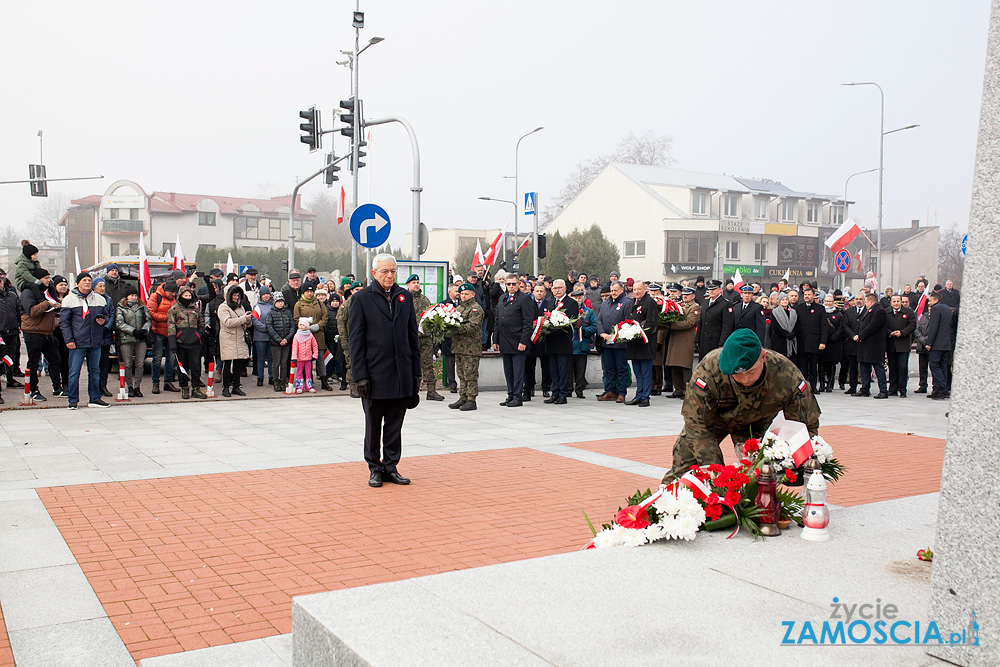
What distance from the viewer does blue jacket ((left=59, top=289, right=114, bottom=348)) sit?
13094 mm

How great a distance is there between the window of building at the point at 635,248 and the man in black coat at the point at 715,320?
53.2m

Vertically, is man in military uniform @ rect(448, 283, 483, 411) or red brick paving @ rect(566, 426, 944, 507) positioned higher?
man in military uniform @ rect(448, 283, 483, 411)

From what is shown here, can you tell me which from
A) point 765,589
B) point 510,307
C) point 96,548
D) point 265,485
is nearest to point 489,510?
point 265,485

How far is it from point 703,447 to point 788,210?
72.9 meters

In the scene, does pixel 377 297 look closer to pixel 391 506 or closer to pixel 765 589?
pixel 391 506

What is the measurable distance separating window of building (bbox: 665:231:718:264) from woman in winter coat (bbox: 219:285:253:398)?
54.0 meters

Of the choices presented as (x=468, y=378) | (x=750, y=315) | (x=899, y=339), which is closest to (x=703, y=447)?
(x=468, y=378)

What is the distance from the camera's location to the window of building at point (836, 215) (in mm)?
76750

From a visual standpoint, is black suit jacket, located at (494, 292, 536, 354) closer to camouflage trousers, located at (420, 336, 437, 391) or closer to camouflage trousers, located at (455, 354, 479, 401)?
camouflage trousers, located at (455, 354, 479, 401)

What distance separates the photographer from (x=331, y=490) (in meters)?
7.94

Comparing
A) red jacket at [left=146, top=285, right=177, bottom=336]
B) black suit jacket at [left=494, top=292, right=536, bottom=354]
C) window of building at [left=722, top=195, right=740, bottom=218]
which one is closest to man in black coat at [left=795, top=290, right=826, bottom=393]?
black suit jacket at [left=494, top=292, right=536, bottom=354]

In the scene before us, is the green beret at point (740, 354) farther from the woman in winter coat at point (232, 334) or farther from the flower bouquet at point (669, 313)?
the woman in winter coat at point (232, 334)

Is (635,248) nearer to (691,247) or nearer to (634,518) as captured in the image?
(691,247)

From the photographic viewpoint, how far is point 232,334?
15.5m
